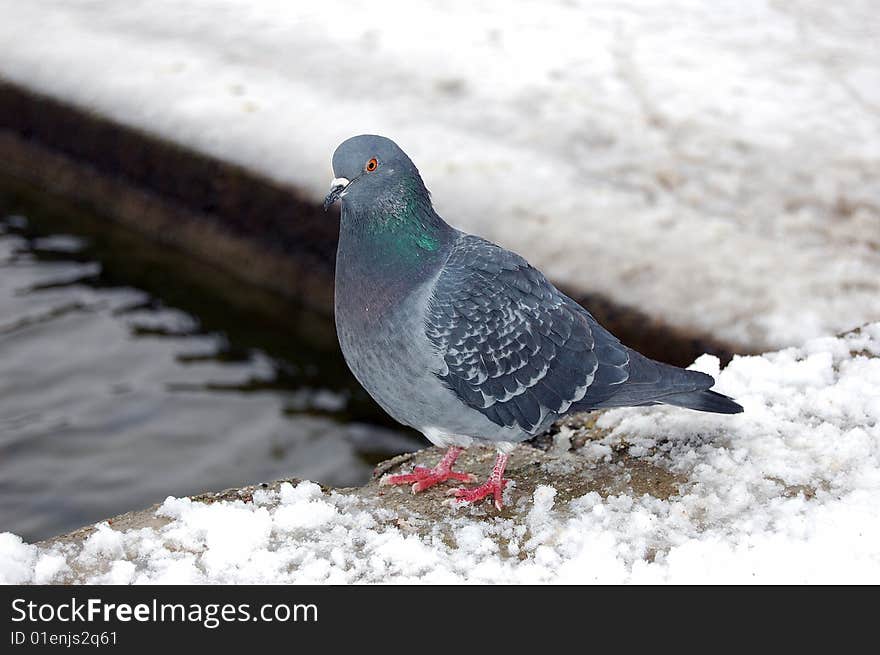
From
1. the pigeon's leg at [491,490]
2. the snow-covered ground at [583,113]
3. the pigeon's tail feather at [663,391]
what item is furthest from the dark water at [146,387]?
the pigeon's tail feather at [663,391]

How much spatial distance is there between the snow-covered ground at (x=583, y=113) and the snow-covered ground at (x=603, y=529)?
0.98 m

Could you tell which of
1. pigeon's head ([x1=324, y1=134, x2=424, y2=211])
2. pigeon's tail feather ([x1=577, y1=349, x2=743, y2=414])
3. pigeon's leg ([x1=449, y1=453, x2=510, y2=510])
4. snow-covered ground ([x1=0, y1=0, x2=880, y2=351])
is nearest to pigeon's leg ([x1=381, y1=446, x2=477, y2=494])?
pigeon's leg ([x1=449, y1=453, x2=510, y2=510])

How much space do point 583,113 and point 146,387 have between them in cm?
278

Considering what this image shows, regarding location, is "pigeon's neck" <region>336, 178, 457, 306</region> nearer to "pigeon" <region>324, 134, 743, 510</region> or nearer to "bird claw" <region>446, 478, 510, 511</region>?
"pigeon" <region>324, 134, 743, 510</region>

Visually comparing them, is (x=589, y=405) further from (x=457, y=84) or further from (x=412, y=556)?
(x=457, y=84)

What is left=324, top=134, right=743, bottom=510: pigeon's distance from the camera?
9.77 feet

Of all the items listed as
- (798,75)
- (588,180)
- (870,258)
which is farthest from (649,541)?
(798,75)

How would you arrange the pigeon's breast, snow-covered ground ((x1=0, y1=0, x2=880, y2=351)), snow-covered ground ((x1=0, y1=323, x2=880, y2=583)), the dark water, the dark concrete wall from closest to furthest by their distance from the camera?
snow-covered ground ((x1=0, y1=323, x2=880, y2=583)), the pigeon's breast, the dark water, snow-covered ground ((x1=0, y1=0, x2=880, y2=351)), the dark concrete wall

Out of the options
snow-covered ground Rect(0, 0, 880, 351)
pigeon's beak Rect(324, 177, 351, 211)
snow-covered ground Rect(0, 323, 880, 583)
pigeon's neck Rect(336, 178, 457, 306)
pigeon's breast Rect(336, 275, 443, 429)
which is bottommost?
snow-covered ground Rect(0, 323, 880, 583)

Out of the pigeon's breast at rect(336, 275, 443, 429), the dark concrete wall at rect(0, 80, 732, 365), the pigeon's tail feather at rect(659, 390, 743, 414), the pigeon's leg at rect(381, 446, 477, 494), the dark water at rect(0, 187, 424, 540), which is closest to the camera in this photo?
the pigeon's breast at rect(336, 275, 443, 429)

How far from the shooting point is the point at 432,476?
3.29 m

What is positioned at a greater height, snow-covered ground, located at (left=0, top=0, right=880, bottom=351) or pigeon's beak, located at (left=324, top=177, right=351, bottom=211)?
snow-covered ground, located at (left=0, top=0, right=880, bottom=351)

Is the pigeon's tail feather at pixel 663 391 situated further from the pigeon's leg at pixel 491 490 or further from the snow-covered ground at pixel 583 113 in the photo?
the snow-covered ground at pixel 583 113

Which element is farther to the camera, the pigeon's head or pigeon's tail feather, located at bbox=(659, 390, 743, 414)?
pigeon's tail feather, located at bbox=(659, 390, 743, 414)
